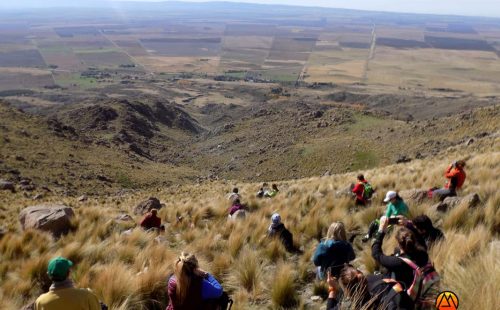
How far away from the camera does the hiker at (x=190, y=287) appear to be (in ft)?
14.8

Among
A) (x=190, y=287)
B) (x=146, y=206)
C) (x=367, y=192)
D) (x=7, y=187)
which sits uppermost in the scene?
(x=190, y=287)

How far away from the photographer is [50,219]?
955 centimetres

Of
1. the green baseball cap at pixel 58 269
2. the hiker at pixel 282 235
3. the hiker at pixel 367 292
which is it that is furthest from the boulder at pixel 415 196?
the green baseball cap at pixel 58 269

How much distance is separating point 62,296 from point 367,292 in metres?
3.04

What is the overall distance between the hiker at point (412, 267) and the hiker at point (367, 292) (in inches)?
6.5

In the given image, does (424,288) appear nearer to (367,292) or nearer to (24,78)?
(367,292)

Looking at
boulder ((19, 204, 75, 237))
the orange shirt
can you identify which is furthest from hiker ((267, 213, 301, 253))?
boulder ((19, 204, 75, 237))

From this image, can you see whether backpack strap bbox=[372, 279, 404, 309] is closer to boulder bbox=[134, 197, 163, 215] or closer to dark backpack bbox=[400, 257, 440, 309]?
dark backpack bbox=[400, 257, 440, 309]

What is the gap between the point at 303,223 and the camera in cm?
902

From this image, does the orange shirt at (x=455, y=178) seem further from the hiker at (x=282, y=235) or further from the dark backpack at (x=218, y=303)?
the dark backpack at (x=218, y=303)

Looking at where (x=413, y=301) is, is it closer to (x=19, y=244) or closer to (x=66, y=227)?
(x=19, y=244)

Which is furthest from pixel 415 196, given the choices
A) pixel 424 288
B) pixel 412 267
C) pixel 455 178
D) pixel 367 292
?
pixel 367 292

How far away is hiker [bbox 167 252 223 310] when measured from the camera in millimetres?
4512

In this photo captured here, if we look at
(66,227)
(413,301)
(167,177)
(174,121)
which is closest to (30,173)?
(167,177)
